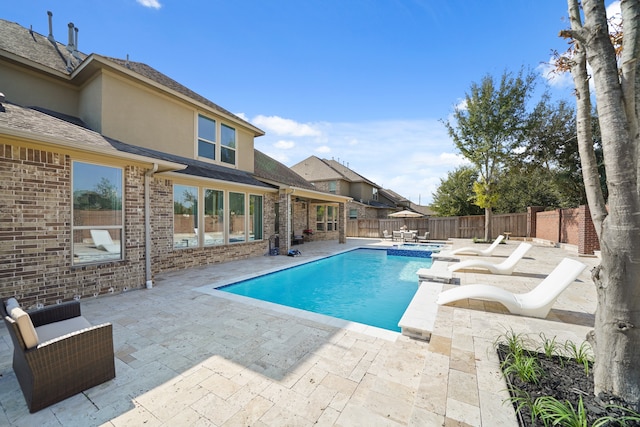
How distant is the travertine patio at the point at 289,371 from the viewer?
89.8 inches

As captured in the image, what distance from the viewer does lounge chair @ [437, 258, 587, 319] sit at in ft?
13.0

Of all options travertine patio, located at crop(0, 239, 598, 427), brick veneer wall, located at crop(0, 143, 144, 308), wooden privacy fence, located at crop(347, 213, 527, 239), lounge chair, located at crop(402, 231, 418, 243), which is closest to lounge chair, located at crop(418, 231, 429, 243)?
lounge chair, located at crop(402, 231, 418, 243)

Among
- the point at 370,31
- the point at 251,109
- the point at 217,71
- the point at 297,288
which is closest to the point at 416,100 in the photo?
the point at 370,31

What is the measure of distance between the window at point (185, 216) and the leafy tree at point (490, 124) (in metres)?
16.3

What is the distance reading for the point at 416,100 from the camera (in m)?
12.3

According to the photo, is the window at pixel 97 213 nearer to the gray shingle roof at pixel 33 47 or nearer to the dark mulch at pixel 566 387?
the gray shingle roof at pixel 33 47

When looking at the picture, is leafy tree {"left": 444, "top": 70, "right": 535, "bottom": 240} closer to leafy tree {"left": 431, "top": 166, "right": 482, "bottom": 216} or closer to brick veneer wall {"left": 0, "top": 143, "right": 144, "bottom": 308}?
leafy tree {"left": 431, "top": 166, "right": 482, "bottom": 216}

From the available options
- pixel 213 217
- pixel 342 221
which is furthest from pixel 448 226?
pixel 213 217

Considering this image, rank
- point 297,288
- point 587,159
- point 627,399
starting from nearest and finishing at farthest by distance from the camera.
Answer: point 627,399
point 587,159
point 297,288

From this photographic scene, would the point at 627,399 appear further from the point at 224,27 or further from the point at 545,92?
the point at 545,92

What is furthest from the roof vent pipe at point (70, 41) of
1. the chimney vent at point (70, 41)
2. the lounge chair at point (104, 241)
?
the lounge chair at point (104, 241)

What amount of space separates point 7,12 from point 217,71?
267 inches

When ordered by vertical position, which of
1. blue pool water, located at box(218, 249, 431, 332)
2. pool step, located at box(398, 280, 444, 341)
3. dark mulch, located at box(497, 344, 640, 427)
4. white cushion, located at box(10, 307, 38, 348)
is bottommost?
blue pool water, located at box(218, 249, 431, 332)

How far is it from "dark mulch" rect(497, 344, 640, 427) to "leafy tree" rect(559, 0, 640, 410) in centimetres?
13
